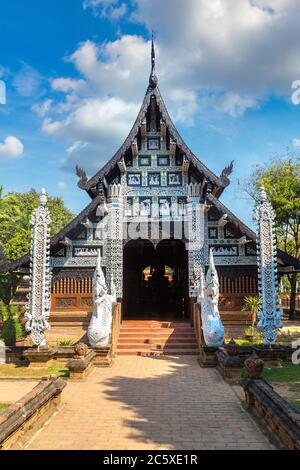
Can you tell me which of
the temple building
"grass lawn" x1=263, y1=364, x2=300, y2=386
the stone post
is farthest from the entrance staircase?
"grass lawn" x1=263, y1=364, x2=300, y2=386

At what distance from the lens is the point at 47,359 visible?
10.4m

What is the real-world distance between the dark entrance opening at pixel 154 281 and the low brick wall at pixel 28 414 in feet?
34.9

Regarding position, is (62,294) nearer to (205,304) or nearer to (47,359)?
(47,359)

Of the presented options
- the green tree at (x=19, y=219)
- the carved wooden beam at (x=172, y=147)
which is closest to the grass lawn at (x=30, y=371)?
the carved wooden beam at (x=172, y=147)

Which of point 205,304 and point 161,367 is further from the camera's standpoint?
point 205,304

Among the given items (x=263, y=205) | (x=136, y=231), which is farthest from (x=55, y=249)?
(x=263, y=205)

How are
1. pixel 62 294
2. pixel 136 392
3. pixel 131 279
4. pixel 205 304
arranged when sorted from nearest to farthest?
pixel 136 392, pixel 205 304, pixel 62 294, pixel 131 279

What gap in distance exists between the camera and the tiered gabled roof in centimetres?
1403

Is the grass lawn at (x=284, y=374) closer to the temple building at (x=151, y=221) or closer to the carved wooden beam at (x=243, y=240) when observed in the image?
the temple building at (x=151, y=221)

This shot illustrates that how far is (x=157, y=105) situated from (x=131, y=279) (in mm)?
7762

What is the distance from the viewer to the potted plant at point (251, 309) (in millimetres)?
13099

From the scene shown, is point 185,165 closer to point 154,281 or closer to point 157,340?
point 157,340

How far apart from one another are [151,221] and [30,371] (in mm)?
6604

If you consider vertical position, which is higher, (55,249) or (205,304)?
(55,249)
